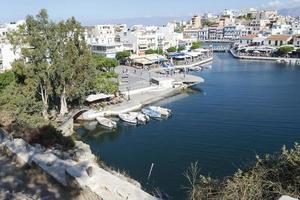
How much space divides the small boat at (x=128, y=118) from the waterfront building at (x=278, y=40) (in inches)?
2278

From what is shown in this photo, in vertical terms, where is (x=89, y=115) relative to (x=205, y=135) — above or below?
above

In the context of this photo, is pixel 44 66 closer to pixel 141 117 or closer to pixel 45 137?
pixel 141 117

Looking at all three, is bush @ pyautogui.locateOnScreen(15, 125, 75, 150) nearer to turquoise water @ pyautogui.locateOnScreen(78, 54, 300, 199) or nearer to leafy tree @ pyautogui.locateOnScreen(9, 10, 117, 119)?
turquoise water @ pyautogui.locateOnScreen(78, 54, 300, 199)

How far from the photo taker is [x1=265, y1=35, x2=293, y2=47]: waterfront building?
252 feet

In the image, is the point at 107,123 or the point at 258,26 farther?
the point at 258,26

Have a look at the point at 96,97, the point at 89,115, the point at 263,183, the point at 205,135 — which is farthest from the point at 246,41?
the point at 263,183

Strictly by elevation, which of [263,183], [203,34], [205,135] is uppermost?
[263,183]

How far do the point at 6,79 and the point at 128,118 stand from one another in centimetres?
978

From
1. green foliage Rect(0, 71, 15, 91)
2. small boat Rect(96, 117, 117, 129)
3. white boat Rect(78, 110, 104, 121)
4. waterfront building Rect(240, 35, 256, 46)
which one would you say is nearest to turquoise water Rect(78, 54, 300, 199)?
small boat Rect(96, 117, 117, 129)

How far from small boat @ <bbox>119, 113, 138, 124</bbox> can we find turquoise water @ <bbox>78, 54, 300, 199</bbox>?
63 cm

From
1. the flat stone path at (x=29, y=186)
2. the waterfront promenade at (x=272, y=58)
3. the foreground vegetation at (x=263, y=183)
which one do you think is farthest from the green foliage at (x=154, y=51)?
the foreground vegetation at (x=263, y=183)

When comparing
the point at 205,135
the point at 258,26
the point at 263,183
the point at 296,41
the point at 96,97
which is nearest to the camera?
the point at 263,183

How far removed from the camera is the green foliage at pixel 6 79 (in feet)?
87.3

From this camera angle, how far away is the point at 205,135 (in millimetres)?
24844
